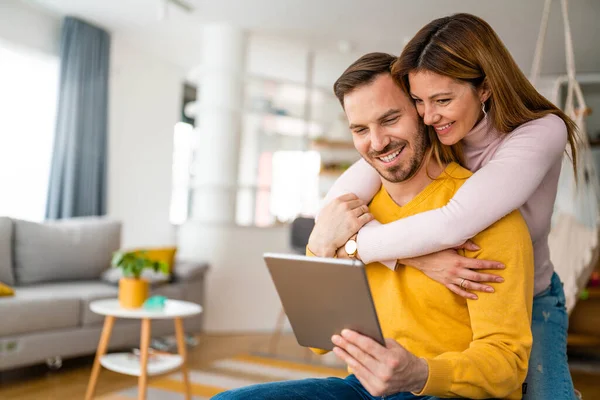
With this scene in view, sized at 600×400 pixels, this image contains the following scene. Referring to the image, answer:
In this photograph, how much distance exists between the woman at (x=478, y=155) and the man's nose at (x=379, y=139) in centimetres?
10

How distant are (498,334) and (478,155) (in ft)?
1.50

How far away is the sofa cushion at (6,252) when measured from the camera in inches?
141

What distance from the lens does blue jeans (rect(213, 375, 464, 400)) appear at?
3.61 feet

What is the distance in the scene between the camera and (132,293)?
289 centimetres

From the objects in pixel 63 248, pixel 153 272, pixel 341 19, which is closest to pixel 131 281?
pixel 153 272

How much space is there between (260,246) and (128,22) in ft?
7.56

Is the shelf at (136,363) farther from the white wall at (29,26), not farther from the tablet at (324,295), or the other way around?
the white wall at (29,26)

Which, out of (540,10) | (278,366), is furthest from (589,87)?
(278,366)

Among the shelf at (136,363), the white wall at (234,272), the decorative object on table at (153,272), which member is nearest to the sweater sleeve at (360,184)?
the shelf at (136,363)

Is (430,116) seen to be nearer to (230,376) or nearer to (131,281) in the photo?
(131,281)

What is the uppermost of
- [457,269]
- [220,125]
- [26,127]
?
[220,125]

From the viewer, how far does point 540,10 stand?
4.45 m

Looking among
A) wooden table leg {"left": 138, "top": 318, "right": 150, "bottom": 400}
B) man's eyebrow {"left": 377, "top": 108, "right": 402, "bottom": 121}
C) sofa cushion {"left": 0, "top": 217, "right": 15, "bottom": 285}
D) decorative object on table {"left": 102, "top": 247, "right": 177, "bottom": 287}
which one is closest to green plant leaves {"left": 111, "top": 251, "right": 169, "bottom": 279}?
wooden table leg {"left": 138, "top": 318, "right": 150, "bottom": 400}

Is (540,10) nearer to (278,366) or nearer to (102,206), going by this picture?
(278,366)
